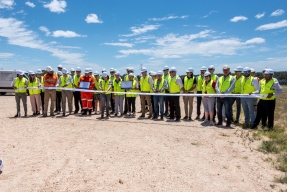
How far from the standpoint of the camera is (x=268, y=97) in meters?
7.99

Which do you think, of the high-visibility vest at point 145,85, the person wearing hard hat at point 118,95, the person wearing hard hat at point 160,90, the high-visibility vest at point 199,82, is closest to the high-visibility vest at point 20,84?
the person wearing hard hat at point 118,95

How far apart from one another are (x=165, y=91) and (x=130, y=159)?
564cm

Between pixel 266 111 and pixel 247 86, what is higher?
pixel 247 86

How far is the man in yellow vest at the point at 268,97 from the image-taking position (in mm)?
7926

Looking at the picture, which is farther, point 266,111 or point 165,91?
point 165,91

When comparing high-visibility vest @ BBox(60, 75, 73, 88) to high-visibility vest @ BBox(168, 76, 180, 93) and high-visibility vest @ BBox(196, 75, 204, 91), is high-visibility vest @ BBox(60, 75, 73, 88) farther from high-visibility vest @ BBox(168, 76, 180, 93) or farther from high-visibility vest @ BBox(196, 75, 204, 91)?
high-visibility vest @ BBox(196, 75, 204, 91)

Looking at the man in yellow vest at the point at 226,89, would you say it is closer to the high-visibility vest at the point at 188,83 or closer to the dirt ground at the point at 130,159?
the dirt ground at the point at 130,159

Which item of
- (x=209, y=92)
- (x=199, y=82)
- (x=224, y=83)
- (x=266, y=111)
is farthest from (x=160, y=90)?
(x=266, y=111)

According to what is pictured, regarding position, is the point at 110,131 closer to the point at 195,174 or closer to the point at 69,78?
the point at 195,174

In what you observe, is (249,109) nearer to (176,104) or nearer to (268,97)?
(268,97)

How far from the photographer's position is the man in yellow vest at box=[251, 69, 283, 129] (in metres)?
7.93

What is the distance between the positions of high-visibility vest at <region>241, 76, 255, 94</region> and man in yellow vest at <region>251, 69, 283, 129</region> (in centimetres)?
51

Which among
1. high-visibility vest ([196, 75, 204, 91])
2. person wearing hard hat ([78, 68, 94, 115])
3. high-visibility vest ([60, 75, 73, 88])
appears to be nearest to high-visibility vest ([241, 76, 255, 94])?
high-visibility vest ([196, 75, 204, 91])

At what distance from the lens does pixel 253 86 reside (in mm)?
8875
